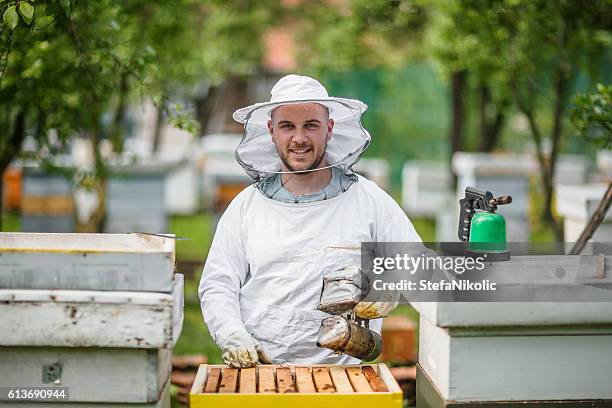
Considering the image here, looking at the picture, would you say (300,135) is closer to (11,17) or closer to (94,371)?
(11,17)

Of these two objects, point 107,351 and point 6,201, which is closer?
point 107,351

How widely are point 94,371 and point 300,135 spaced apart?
3.48 ft

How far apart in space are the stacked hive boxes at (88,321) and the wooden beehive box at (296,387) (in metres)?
0.17

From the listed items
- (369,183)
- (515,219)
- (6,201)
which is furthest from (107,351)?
(6,201)

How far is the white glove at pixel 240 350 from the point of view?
239cm

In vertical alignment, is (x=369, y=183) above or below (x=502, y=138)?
below

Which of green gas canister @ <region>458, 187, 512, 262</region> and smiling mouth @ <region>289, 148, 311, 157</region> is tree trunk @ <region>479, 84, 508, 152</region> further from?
green gas canister @ <region>458, 187, 512, 262</region>

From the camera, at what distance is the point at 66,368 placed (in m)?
2.01

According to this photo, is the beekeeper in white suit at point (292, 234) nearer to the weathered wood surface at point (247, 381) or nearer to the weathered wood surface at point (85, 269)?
the weathered wood surface at point (247, 381)

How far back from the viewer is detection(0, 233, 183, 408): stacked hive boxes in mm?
1952

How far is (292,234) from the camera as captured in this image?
266 cm

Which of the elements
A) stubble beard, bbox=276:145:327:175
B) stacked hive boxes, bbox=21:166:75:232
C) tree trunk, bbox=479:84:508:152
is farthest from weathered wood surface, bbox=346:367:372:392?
tree trunk, bbox=479:84:508:152

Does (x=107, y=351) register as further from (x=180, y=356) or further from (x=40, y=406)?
(x=180, y=356)

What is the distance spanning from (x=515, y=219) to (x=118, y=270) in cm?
740
